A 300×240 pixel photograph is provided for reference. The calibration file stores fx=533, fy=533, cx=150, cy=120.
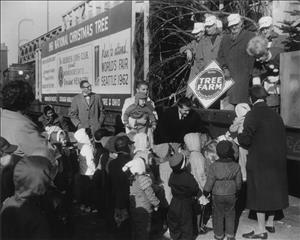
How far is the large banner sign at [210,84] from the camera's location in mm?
6844

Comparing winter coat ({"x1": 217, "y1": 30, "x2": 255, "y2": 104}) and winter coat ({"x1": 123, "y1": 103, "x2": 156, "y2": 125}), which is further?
winter coat ({"x1": 123, "y1": 103, "x2": 156, "y2": 125})

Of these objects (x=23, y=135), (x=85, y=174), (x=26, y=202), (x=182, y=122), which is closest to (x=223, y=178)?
(x=182, y=122)

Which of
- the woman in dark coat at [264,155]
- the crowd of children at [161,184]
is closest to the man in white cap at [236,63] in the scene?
the crowd of children at [161,184]

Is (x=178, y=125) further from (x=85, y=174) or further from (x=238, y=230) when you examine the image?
(x=238, y=230)

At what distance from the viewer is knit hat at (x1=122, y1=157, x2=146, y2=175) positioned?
17.3 ft

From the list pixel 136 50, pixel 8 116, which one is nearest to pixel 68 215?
pixel 8 116

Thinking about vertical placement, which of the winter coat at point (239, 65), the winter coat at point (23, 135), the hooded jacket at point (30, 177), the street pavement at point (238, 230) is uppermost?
the winter coat at point (239, 65)

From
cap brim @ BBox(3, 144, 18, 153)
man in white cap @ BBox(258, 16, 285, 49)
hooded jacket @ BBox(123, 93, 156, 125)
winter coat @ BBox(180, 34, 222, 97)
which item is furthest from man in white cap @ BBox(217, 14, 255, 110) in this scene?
cap brim @ BBox(3, 144, 18, 153)

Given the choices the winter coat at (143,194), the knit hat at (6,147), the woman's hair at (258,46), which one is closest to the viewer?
the knit hat at (6,147)

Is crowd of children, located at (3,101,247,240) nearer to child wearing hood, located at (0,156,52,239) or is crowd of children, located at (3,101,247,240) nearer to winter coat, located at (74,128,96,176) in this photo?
winter coat, located at (74,128,96,176)

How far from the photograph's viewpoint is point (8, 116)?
12.3ft

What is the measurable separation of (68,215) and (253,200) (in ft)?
6.50

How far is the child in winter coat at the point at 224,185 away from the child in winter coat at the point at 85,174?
1.83 meters

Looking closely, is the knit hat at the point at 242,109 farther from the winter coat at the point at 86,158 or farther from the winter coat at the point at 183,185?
the winter coat at the point at 86,158
